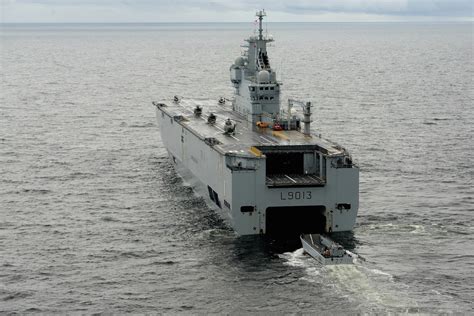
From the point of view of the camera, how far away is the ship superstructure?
52.8 metres

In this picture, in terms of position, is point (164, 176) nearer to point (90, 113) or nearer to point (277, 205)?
point (277, 205)

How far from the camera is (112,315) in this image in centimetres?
4197

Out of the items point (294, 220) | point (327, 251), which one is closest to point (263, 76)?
point (294, 220)

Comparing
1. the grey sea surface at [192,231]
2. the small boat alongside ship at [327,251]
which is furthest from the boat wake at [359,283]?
the small boat alongside ship at [327,251]

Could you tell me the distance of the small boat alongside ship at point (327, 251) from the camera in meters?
47.7

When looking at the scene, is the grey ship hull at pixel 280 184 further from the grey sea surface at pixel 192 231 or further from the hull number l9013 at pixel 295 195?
the grey sea surface at pixel 192 231

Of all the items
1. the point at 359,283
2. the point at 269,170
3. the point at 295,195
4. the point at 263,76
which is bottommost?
the point at 359,283

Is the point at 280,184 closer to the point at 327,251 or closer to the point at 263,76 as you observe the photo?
the point at 327,251

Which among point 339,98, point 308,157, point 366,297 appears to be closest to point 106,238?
point 308,157

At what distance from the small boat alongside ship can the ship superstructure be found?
330cm

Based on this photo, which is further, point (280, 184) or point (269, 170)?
point (269, 170)

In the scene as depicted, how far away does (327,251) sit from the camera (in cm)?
4784

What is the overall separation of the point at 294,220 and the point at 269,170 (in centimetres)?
411

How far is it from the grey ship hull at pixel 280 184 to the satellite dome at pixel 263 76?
7854 mm
